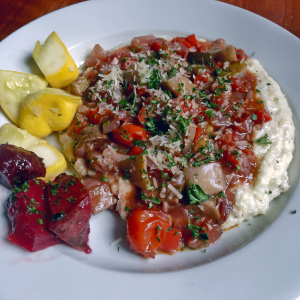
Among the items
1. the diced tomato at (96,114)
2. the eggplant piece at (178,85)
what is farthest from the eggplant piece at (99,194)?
the eggplant piece at (178,85)

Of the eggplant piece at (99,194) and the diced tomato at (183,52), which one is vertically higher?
the diced tomato at (183,52)

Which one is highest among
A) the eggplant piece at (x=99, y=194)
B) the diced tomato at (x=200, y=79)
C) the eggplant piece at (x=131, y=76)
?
the diced tomato at (x=200, y=79)

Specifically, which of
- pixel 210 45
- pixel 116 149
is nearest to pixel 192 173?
pixel 116 149

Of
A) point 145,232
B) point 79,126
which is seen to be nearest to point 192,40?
point 79,126

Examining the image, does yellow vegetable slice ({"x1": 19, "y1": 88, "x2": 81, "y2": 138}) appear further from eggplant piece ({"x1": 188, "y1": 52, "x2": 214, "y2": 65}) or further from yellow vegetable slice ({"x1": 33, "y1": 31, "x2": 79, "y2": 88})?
eggplant piece ({"x1": 188, "y1": 52, "x2": 214, "y2": 65})

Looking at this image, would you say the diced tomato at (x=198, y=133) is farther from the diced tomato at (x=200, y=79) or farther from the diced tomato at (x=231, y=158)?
the diced tomato at (x=200, y=79)

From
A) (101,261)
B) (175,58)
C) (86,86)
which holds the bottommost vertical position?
(101,261)

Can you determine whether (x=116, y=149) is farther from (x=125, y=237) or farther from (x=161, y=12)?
(x=161, y=12)
